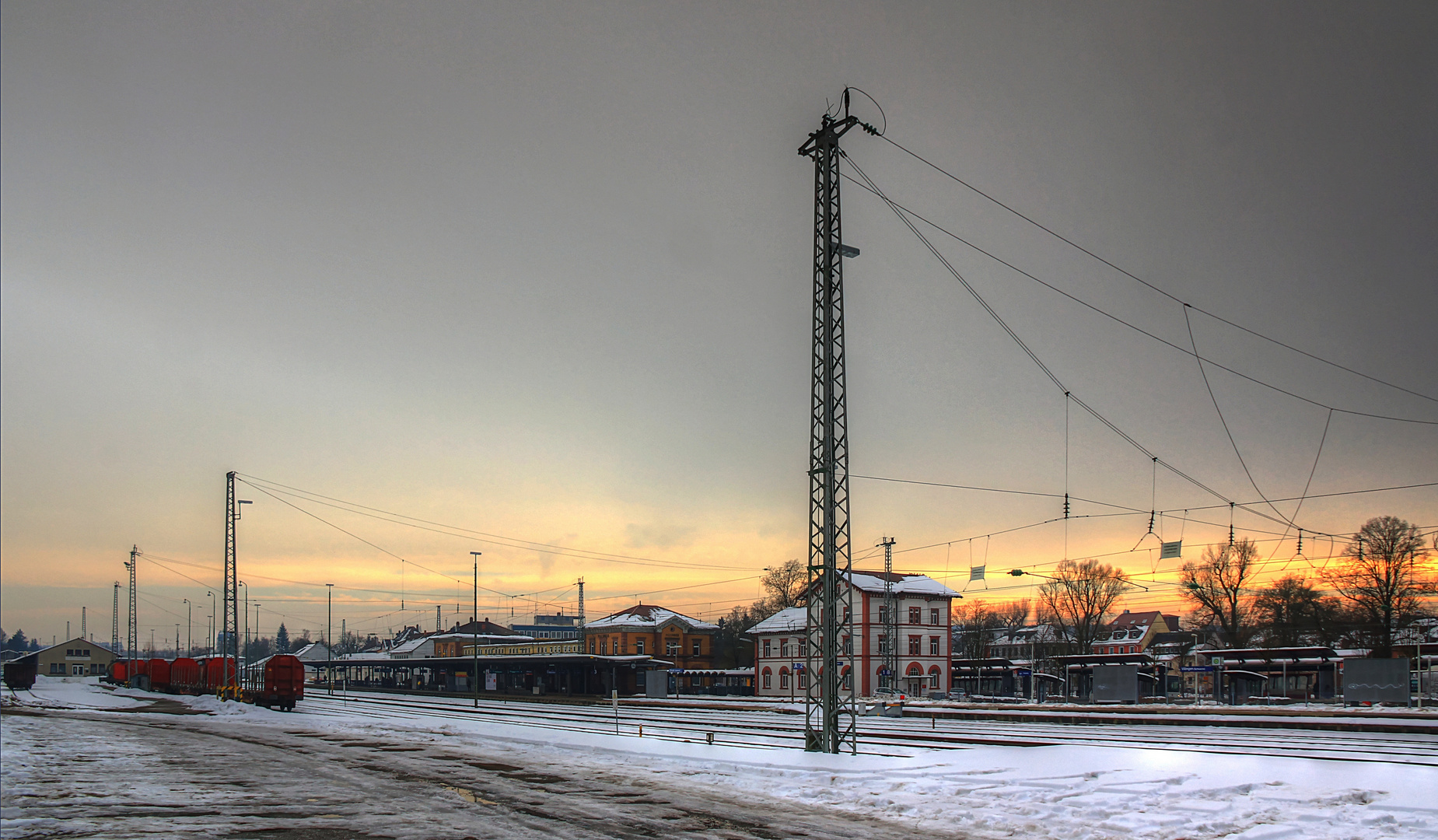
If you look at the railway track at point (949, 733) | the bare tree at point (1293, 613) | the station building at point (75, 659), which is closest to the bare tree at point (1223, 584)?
the bare tree at point (1293, 613)

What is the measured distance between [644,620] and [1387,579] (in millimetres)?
75201

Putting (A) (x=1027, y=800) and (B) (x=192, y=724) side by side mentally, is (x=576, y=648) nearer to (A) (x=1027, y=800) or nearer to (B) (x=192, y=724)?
(B) (x=192, y=724)

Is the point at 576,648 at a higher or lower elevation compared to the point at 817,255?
lower

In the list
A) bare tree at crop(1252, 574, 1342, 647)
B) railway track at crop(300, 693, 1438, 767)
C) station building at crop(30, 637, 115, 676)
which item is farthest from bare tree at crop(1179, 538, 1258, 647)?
station building at crop(30, 637, 115, 676)

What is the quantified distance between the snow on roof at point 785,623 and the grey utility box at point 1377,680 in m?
41.7

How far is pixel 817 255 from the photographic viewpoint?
27.0m

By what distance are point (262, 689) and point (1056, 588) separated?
3045 inches

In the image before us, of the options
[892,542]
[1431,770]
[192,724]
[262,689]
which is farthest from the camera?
[892,542]

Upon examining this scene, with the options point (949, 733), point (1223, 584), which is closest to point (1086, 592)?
point (1223, 584)

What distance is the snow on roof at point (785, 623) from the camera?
85.9 m

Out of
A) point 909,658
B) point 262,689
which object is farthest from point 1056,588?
point 262,689

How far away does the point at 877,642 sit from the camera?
8275cm

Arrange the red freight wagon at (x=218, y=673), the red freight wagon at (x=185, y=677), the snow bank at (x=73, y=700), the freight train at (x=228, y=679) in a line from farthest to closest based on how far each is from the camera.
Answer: the red freight wagon at (x=185, y=677) → the red freight wagon at (x=218, y=673) → the freight train at (x=228, y=679) → the snow bank at (x=73, y=700)

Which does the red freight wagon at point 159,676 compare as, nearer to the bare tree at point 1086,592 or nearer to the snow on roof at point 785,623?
the snow on roof at point 785,623
